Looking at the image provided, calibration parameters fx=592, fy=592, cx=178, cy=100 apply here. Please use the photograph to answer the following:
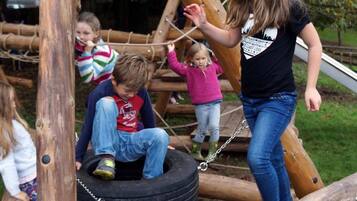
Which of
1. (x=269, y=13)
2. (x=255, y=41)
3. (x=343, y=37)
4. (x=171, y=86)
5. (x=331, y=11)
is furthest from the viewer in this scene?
(x=343, y=37)

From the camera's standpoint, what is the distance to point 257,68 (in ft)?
10.6

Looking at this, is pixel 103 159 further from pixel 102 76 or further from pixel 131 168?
pixel 102 76

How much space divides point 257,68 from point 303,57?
72.6 inches

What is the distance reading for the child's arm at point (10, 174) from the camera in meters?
3.25

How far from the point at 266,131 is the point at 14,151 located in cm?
141

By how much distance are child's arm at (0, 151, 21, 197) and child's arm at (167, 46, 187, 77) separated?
7.18ft

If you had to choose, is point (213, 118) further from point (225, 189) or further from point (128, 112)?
point (128, 112)

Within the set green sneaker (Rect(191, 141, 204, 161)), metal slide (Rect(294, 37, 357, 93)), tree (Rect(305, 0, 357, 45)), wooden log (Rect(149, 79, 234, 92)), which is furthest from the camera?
tree (Rect(305, 0, 357, 45))

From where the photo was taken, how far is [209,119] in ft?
19.2

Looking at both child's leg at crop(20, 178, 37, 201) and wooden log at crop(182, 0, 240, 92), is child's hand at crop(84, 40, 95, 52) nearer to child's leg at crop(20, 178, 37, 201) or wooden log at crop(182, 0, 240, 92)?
wooden log at crop(182, 0, 240, 92)

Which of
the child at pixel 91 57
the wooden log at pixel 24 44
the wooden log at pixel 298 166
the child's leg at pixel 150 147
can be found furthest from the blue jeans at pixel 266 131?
the wooden log at pixel 24 44

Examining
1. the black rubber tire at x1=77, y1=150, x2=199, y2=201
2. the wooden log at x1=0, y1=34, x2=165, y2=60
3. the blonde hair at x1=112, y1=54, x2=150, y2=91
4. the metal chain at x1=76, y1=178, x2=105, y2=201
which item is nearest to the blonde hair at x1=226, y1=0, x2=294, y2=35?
the blonde hair at x1=112, y1=54, x2=150, y2=91

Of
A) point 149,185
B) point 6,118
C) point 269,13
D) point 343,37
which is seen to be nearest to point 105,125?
point 149,185

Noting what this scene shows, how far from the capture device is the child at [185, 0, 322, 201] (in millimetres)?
3156
